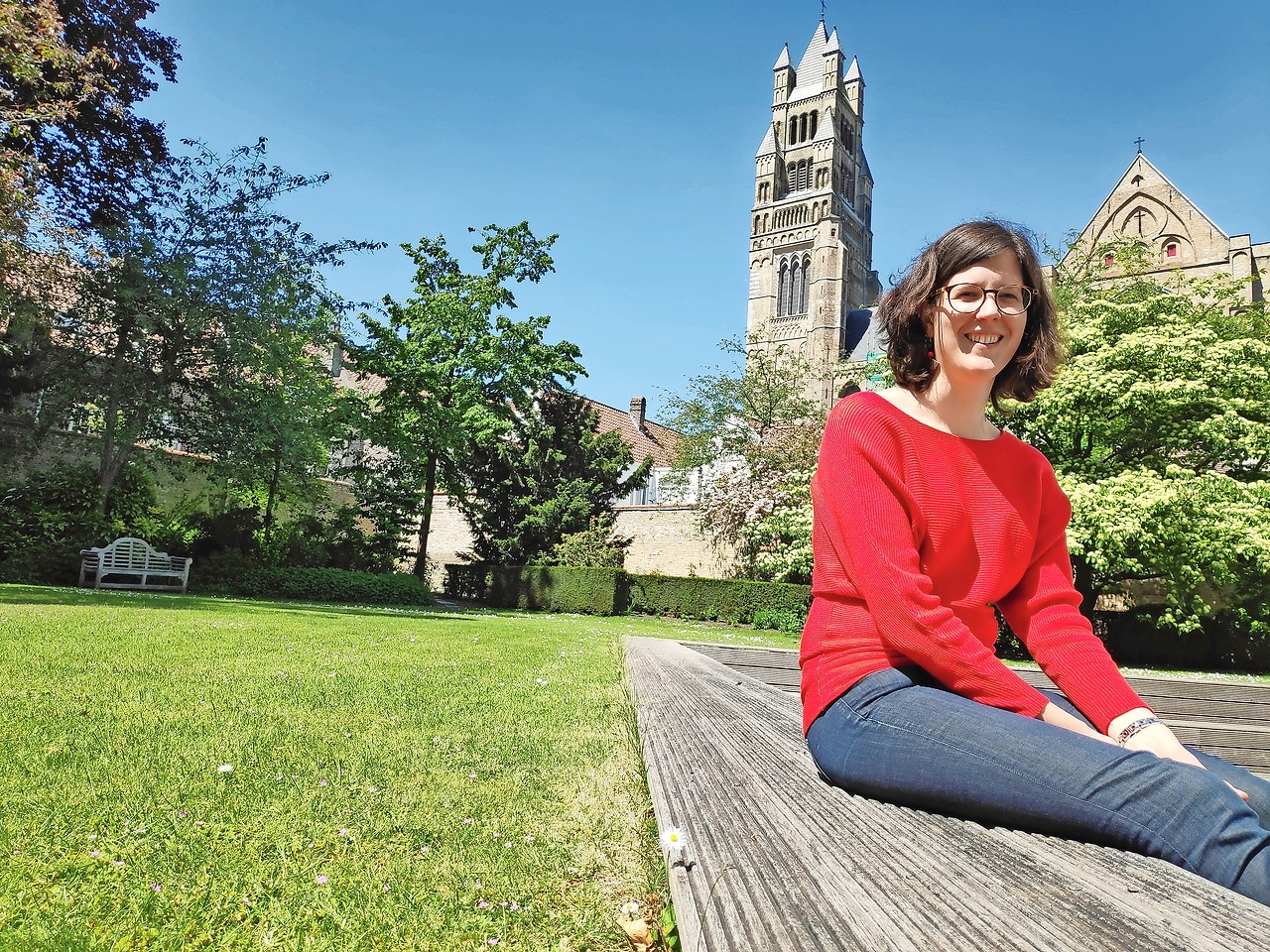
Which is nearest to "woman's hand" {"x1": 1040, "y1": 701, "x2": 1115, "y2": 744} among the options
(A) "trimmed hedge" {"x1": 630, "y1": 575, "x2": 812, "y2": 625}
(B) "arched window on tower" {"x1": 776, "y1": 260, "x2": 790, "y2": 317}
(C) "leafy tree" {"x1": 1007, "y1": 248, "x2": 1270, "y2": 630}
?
(C) "leafy tree" {"x1": 1007, "y1": 248, "x2": 1270, "y2": 630}

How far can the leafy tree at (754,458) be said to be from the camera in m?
21.1

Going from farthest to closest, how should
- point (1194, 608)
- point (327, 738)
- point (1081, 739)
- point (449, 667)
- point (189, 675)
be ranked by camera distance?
point (1194, 608), point (449, 667), point (189, 675), point (327, 738), point (1081, 739)

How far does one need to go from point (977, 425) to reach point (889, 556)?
2.08 feet

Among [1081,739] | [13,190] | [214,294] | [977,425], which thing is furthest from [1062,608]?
[214,294]

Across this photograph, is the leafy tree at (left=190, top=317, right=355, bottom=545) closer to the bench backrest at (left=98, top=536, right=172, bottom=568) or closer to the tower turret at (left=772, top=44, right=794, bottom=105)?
the bench backrest at (left=98, top=536, right=172, bottom=568)

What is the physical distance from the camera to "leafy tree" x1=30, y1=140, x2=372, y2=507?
18.0 meters

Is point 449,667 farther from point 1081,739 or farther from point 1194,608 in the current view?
point 1194,608

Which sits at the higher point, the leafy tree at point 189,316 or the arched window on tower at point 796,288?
the arched window on tower at point 796,288

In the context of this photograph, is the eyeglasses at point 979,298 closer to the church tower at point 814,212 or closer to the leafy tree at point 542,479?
the leafy tree at point 542,479

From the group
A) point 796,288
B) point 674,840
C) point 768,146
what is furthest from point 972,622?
point 768,146

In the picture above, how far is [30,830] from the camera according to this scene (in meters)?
2.31

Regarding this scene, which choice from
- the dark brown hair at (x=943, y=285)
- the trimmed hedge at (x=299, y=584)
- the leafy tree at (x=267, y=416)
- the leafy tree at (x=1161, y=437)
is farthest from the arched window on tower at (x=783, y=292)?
the dark brown hair at (x=943, y=285)

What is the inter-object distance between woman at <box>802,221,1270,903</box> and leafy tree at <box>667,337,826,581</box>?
16166 millimetres

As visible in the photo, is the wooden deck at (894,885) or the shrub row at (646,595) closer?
the wooden deck at (894,885)
